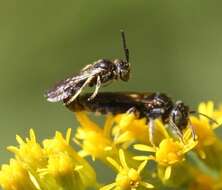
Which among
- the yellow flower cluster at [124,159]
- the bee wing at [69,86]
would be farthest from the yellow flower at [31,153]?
the bee wing at [69,86]

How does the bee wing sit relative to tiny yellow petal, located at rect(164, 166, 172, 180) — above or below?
above

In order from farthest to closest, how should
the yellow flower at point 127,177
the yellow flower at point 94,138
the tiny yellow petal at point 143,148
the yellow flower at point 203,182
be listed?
the yellow flower at point 94,138 < the yellow flower at point 203,182 < the tiny yellow petal at point 143,148 < the yellow flower at point 127,177

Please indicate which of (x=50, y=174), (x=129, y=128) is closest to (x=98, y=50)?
(x=129, y=128)

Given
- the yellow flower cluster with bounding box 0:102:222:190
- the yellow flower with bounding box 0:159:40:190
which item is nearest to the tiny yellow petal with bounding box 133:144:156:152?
the yellow flower cluster with bounding box 0:102:222:190

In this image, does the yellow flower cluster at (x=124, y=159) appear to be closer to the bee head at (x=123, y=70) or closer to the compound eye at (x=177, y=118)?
the compound eye at (x=177, y=118)

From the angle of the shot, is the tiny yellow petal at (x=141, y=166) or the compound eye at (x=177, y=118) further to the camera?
the compound eye at (x=177, y=118)

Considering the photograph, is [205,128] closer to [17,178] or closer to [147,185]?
[147,185]

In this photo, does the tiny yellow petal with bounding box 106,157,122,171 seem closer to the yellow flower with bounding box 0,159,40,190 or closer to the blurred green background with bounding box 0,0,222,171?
the yellow flower with bounding box 0,159,40,190
